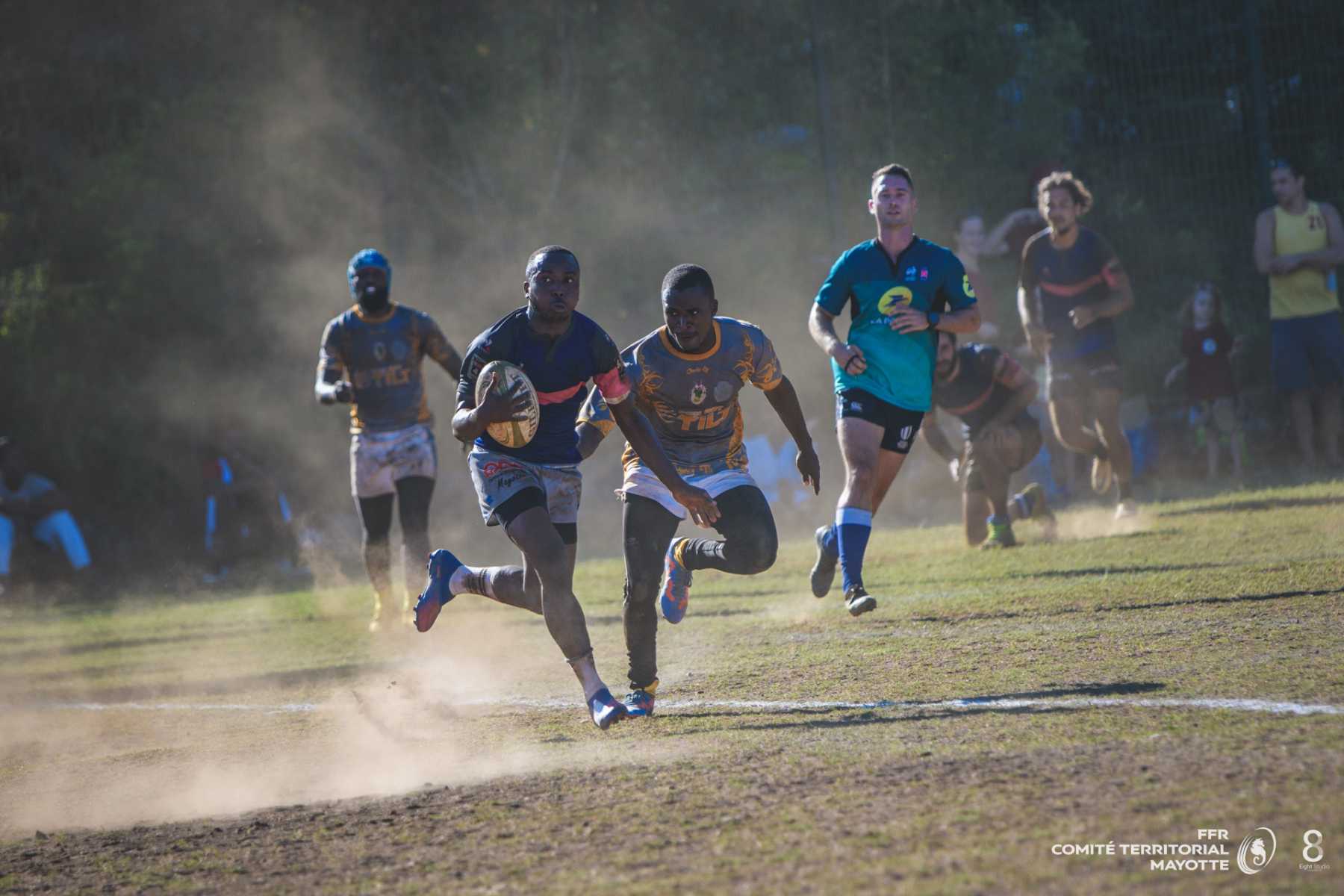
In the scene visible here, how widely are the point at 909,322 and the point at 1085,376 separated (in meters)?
4.13

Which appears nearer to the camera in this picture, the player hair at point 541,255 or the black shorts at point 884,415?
the player hair at point 541,255

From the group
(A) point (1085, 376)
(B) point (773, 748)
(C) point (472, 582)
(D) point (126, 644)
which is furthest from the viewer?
(D) point (126, 644)

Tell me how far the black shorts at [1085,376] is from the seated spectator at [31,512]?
1159 cm

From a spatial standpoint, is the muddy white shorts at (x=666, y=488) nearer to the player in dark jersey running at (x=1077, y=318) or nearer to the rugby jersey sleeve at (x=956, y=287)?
the rugby jersey sleeve at (x=956, y=287)

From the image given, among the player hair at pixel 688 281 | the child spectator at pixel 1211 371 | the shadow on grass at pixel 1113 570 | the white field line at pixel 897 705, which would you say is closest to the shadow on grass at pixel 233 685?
the white field line at pixel 897 705

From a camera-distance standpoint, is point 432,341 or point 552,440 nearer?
point 552,440

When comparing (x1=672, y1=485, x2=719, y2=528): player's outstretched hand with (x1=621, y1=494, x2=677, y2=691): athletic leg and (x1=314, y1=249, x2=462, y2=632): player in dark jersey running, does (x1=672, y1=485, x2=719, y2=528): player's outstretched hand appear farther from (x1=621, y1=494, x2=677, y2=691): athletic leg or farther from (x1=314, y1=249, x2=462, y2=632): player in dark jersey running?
(x1=314, y1=249, x2=462, y2=632): player in dark jersey running

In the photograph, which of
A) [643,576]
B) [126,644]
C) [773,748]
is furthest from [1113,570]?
[126,644]

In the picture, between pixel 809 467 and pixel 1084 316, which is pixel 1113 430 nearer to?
pixel 1084 316

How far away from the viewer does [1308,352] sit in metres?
14.2

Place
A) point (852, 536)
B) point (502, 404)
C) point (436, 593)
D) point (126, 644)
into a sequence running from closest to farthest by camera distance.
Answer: point (502, 404) → point (436, 593) → point (852, 536) → point (126, 644)

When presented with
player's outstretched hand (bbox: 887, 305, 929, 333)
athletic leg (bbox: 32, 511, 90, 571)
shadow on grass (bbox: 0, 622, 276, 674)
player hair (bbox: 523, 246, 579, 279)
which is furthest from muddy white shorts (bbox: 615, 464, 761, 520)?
athletic leg (bbox: 32, 511, 90, 571)

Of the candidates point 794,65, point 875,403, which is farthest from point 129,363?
point 875,403

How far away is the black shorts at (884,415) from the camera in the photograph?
25.9 feet
